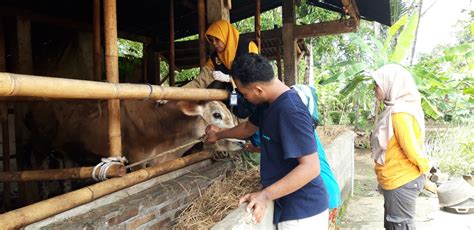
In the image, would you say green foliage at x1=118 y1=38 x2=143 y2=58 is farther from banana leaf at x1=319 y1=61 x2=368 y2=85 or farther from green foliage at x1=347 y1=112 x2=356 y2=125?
green foliage at x1=347 y1=112 x2=356 y2=125

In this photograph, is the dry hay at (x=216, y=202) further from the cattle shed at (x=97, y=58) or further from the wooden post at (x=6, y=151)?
the wooden post at (x=6, y=151)

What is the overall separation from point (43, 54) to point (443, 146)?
8.36m

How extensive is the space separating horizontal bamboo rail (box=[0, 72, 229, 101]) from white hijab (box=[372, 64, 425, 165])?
166 cm

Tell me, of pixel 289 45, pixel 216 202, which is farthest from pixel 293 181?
pixel 289 45

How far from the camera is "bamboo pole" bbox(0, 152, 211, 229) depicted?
1640 mm

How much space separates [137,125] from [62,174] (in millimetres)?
1557

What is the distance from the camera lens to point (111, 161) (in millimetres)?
2184

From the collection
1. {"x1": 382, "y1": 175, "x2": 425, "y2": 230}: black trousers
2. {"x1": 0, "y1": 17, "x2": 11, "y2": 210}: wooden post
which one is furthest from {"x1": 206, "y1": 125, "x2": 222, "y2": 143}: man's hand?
{"x1": 0, "y1": 17, "x2": 11, "y2": 210}: wooden post

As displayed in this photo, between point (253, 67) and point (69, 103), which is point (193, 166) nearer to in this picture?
point (253, 67)

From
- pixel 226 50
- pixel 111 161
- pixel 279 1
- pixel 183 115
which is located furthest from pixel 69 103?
pixel 279 1

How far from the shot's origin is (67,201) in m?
1.87

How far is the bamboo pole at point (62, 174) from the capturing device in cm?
219

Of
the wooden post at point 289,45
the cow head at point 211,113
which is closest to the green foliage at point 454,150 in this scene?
the wooden post at point 289,45

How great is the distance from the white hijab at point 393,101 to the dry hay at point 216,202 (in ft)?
4.04
